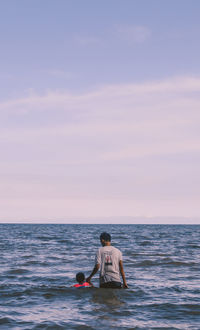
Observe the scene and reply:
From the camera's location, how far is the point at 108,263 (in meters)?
9.86

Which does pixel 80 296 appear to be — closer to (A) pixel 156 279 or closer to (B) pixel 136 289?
(B) pixel 136 289

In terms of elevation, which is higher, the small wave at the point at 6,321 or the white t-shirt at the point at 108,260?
the white t-shirt at the point at 108,260

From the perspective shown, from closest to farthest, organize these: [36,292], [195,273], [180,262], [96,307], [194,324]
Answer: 1. [194,324]
2. [96,307]
3. [36,292]
4. [195,273]
5. [180,262]

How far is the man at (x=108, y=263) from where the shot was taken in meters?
9.80

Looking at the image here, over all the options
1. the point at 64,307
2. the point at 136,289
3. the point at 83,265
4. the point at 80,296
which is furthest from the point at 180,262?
the point at 64,307

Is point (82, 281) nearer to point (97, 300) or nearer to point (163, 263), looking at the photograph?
point (97, 300)

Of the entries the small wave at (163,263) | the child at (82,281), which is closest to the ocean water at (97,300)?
the child at (82,281)

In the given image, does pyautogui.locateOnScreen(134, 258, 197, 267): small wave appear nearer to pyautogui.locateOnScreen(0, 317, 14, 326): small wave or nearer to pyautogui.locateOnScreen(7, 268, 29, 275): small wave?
pyautogui.locateOnScreen(7, 268, 29, 275): small wave

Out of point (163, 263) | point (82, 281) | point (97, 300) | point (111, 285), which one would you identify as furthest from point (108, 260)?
point (163, 263)

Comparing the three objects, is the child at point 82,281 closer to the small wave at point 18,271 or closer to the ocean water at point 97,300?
the ocean water at point 97,300

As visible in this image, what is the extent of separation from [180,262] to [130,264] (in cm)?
289

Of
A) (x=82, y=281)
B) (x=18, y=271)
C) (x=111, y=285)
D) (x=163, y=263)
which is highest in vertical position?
(x=111, y=285)

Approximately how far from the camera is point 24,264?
1827cm

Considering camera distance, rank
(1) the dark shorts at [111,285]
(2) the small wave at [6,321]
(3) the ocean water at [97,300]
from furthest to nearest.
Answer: (1) the dark shorts at [111,285] → (3) the ocean water at [97,300] → (2) the small wave at [6,321]
